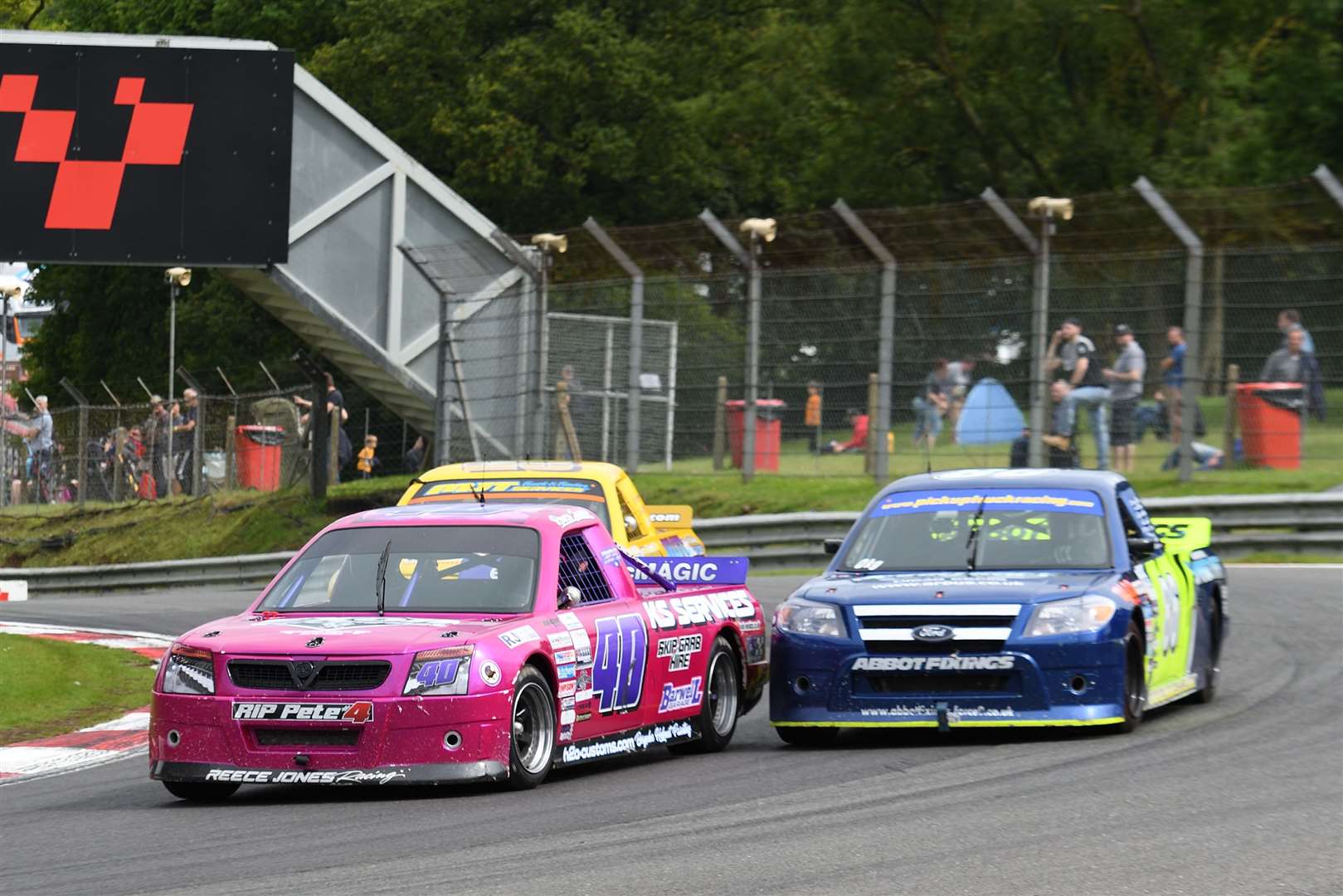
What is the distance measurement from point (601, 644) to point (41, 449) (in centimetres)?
2554

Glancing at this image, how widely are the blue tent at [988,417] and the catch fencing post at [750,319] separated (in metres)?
2.49

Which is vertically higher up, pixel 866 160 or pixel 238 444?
pixel 866 160

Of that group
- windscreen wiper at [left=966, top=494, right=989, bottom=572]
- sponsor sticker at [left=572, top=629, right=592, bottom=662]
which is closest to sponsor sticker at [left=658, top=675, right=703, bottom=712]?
sponsor sticker at [left=572, top=629, right=592, bottom=662]

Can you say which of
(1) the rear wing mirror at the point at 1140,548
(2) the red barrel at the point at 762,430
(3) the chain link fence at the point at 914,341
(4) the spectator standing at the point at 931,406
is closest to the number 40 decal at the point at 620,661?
(1) the rear wing mirror at the point at 1140,548

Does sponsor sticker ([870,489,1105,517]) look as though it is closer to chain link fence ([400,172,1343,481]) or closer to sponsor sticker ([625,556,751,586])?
sponsor sticker ([625,556,751,586])

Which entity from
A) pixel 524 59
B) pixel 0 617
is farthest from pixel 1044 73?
pixel 0 617

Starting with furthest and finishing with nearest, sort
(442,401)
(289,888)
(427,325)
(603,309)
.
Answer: (427,325)
(442,401)
(603,309)
(289,888)

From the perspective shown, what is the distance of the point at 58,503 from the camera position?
33062 mm

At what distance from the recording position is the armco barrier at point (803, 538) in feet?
64.3

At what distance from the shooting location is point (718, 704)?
1095cm

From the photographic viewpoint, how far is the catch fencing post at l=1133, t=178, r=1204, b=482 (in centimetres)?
2003

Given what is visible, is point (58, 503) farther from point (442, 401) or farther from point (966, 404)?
point (966, 404)

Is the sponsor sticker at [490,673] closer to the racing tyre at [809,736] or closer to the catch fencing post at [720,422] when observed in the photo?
the racing tyre at [809,736]

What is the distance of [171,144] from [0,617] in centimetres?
815
